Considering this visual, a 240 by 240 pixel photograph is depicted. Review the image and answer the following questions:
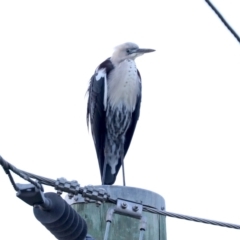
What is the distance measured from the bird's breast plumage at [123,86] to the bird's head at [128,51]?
0.63ft

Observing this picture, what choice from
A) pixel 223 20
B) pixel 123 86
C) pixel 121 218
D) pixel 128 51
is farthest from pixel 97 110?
pixel 223 20

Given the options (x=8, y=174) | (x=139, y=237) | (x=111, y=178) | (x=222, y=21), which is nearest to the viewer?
(x=8, y=174)

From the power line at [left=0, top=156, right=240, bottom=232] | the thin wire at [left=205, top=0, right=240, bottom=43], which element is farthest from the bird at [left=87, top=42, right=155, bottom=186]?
the thin wire at [left=205, top=0, right=240, bottom=43]

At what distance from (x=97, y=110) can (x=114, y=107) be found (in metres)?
0.19

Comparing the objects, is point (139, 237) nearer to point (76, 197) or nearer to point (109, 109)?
point (76, 197)

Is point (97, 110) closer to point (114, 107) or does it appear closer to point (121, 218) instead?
point (114, 107)

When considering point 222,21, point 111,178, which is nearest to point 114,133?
point 111,178

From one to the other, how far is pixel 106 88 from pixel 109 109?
0.22 metres

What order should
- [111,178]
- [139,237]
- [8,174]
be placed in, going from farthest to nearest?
[111,178] < [139,237] < [8,174]

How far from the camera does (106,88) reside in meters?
7.50

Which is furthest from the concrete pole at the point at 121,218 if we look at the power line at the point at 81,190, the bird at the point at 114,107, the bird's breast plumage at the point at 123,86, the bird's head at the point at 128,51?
the bird's head at the point at 128,51

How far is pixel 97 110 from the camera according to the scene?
7.39 m

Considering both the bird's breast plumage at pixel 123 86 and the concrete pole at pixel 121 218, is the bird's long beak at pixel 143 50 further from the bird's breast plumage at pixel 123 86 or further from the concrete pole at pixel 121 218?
the concrete pole at pixel 121 218

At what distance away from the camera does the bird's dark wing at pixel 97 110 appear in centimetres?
723
